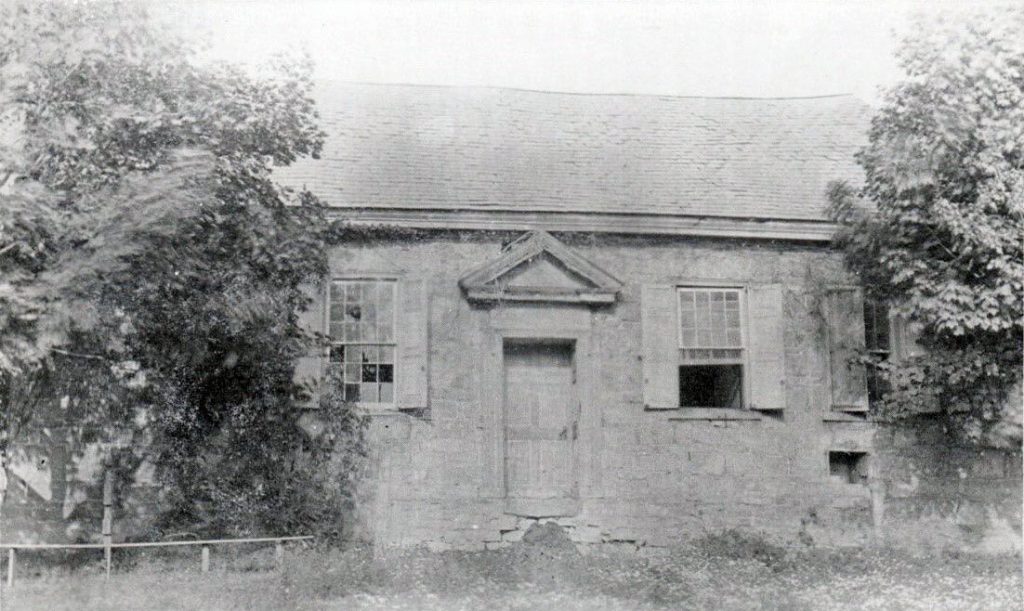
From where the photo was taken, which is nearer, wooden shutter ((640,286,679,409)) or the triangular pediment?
the triangular pediment

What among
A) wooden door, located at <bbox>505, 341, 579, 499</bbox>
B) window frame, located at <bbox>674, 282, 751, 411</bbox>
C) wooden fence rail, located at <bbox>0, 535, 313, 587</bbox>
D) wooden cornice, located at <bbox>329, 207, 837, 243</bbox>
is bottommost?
wooden fence rail, located at <bbox>0, 535, 313, 587</bbox>

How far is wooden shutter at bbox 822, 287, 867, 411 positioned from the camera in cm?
1068

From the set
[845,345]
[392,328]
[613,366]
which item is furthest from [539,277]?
[845,345]

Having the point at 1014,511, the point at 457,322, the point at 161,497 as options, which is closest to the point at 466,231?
the point at 457,322

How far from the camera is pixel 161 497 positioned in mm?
9672

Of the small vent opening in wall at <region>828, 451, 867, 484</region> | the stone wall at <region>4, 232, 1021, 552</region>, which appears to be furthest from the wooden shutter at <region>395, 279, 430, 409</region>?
the small vent opening in wall at <region>828, 451, 867, 484</region>

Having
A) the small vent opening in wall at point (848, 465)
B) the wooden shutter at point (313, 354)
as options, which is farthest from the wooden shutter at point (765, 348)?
the wooden shutter at point (313, 354)

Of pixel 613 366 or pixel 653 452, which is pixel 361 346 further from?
pixel 653 452

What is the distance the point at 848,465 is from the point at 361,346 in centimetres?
621

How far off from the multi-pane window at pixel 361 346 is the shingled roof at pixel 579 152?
1.18 metres

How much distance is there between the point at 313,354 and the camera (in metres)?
10.1

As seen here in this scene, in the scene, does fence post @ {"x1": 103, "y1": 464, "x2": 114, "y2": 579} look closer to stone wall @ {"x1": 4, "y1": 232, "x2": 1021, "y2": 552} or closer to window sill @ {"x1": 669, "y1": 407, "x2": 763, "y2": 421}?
stone wall @ {"x1": 4, "y1": 232, "x2": 1021, "y2": 552}

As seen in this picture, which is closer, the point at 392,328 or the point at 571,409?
the point at 392,328

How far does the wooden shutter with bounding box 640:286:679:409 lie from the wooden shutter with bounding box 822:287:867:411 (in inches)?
76.0
